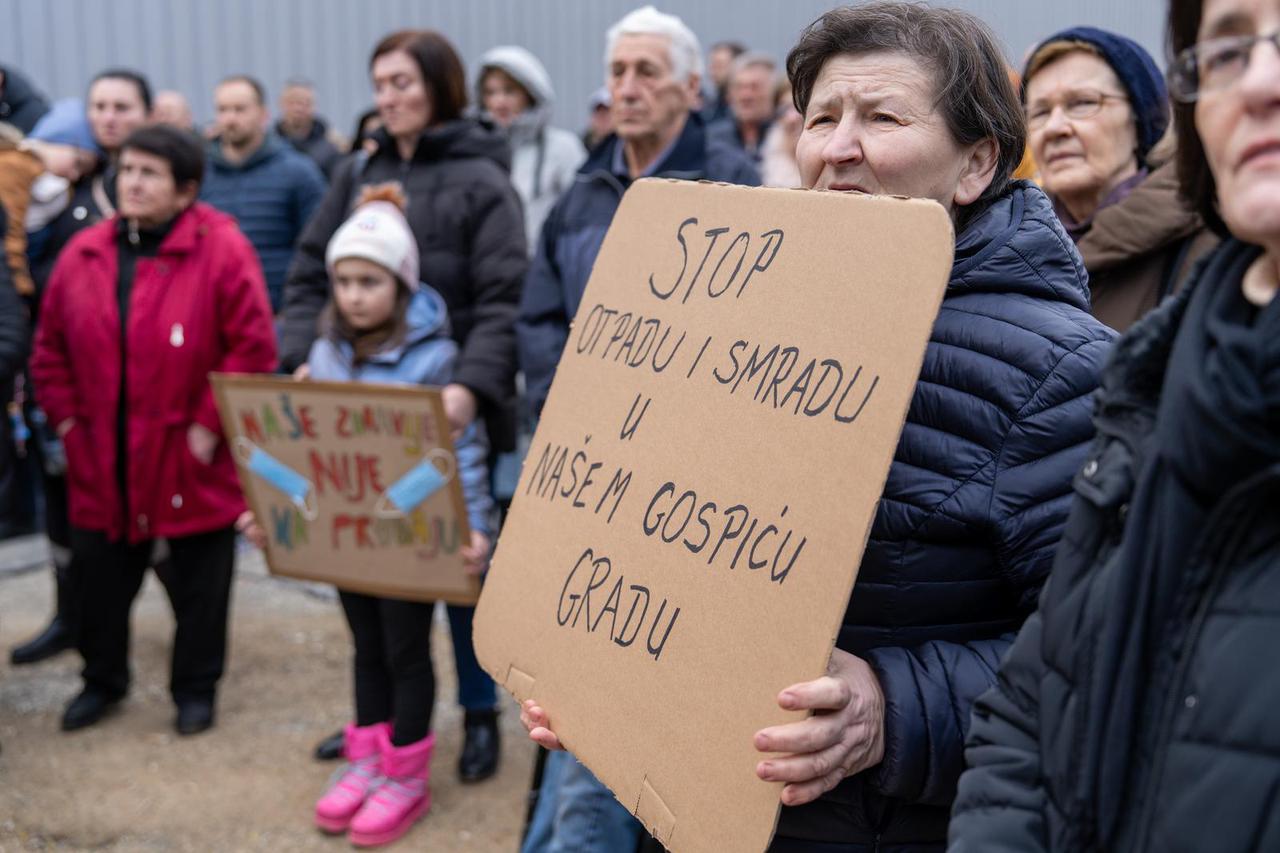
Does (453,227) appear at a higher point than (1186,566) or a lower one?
lower

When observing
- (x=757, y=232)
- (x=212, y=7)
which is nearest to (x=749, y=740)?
(x=757, y=232)

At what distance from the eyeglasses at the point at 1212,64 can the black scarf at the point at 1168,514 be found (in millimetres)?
135

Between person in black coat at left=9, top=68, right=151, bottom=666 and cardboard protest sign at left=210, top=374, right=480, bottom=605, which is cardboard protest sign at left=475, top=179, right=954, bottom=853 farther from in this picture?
person in black coat at left=9, top=68, right=151, bottom=666

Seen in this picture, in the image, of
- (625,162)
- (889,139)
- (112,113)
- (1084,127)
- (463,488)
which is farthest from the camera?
(112,113)

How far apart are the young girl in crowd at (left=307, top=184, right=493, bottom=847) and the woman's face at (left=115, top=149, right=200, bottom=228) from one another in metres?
0.81

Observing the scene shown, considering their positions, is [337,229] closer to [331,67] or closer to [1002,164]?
[1002,164]

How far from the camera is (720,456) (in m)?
1.51

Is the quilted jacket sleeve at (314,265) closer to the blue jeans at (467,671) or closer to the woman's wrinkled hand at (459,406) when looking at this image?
the woman's wrinkled hand at (459,406)

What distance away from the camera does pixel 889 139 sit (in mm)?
1632

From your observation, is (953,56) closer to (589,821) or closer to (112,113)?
(589,821)

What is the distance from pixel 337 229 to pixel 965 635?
2.96 m

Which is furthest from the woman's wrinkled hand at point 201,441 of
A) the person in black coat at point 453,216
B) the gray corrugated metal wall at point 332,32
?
the gray corrugated metal wall at point 332,32

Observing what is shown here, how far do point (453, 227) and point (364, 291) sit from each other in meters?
0.43

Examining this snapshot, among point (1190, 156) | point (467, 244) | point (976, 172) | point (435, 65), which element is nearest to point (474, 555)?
point (467, 244)
